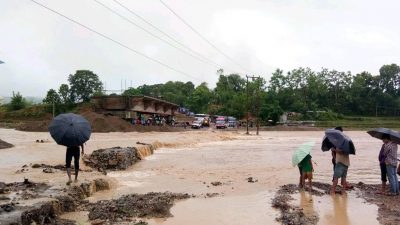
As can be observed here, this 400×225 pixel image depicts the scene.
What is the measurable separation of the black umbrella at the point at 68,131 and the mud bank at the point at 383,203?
825 centimetres

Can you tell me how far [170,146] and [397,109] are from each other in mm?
86603

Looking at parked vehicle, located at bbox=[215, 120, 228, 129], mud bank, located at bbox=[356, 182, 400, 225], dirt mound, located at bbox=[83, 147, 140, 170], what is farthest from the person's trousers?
parked vehicle, located at bbox=[215, 120, 228, 129]

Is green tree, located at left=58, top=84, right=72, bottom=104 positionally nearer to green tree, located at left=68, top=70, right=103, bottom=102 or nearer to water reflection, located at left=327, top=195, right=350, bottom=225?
green tree, located at left=68, top=70, right=103, bottom=102

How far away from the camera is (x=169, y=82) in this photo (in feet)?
462

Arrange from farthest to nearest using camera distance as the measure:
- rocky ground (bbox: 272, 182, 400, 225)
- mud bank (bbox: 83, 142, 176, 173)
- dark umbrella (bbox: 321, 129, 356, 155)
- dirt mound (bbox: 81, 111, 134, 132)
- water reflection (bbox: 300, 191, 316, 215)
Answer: dirt mound (bbox: 81, 111, 134, 132)
mud bank (bbox: 83, 142, 176, 173)
dark umbrella (bbox: 321, 129, 356, 155)
water reflection (bbox: 300, 191, 316, 215)
rocky ground (bbox: 272, 182, 400, 225)

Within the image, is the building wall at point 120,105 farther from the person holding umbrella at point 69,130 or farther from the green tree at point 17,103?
the person holding umbrella at point 69,130

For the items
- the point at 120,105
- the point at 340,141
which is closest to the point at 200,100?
the point at 120,105

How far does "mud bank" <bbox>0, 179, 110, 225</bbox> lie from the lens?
8.29 m

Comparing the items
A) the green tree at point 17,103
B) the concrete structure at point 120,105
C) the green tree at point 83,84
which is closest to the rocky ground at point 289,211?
the concrete structure at point 120,105

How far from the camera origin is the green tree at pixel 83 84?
80812mm

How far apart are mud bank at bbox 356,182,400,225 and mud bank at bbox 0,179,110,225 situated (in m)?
7.05

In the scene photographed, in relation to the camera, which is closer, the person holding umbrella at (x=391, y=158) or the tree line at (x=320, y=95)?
the person holding umbrella at (x=391, y=158)

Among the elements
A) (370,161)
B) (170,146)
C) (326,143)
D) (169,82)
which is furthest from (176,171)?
(169,82)

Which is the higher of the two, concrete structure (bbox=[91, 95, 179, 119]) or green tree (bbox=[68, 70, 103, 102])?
green tree (bbox=[68, 70, 103, 102])
